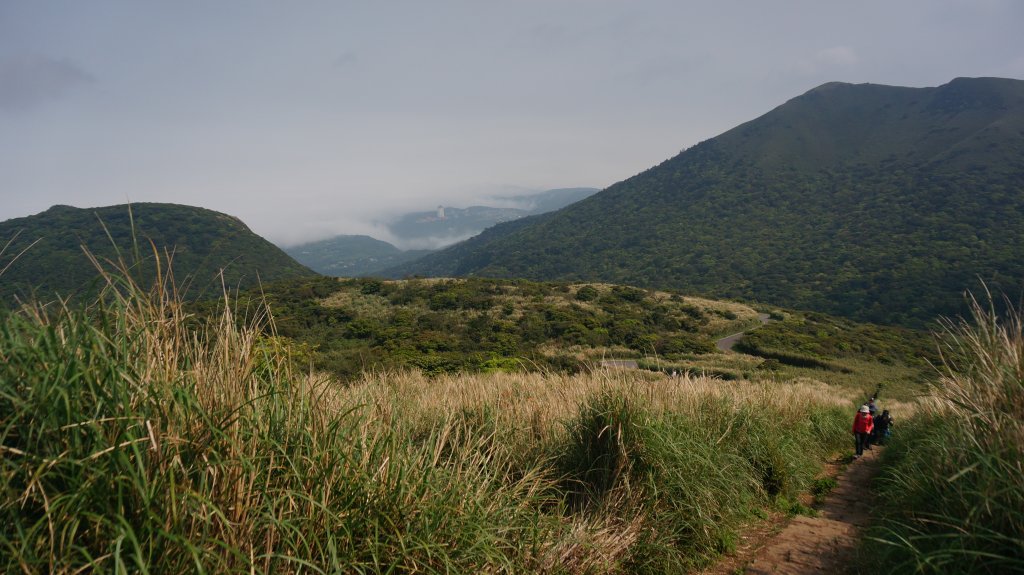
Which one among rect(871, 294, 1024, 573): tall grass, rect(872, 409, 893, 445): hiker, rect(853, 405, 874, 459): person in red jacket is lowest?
rect(872, 409, 893, 445): hiker

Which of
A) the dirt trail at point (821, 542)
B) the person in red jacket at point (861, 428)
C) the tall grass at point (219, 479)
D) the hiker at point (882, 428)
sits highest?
the tall grass at point (219, 479)

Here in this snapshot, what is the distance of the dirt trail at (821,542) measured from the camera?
443 cm

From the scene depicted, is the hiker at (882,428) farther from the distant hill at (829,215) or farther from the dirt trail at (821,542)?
the distant hill at (829,215)

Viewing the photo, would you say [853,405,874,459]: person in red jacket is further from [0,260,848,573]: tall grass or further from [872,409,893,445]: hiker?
[0,260,848,573]: tall grass

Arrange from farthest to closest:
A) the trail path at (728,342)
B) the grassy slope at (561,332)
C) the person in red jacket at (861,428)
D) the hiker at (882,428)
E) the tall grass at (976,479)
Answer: the trail path at (728,342) → the grassy slope at (561,332) → the hiker at (882,428) → the person in red jacket at (861,428) → the tall grass at (976,479)

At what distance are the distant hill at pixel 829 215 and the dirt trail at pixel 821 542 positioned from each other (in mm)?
57835

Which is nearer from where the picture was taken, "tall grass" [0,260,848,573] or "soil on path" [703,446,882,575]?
"tall grass" [0,260,848,573]

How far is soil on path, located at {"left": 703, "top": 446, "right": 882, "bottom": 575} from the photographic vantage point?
4.39 m

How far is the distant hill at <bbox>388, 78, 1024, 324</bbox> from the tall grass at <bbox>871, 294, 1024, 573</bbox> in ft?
197

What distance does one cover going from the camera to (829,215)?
96375 millimetres

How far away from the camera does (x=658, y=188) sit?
5531 inches

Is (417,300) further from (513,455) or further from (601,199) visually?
(601,199)

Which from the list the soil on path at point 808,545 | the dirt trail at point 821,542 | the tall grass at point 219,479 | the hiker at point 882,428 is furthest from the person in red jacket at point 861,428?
the tall grass at point 219,479

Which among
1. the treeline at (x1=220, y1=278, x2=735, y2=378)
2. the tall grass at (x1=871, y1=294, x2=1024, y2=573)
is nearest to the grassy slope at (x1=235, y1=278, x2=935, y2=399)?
the treeline at (x1=220, y1=278, x2=735, y2=378)
